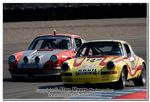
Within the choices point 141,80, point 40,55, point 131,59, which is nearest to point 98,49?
point 131,59

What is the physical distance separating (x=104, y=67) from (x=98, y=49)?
1150 mm

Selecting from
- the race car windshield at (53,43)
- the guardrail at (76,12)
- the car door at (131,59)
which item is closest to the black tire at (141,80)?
the car door at (131,59)

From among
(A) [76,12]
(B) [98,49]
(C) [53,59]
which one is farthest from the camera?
(A) [76,12]

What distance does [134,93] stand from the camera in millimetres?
10938

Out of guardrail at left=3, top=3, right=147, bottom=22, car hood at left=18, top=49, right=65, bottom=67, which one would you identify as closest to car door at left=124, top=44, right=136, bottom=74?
car hood at left=18, top=49, right=65, bottom=67

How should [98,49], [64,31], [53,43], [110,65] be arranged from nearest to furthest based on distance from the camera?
[110,65] < [98,49] < [53,43] < [64,31]

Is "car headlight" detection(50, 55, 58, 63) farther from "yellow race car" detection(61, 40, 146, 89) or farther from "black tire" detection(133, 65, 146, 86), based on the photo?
"black tire" detection(133, 65, 146, 86)

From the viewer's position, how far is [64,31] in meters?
33.8

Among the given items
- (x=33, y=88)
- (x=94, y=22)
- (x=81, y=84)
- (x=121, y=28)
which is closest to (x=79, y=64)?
(x=81, y=84)

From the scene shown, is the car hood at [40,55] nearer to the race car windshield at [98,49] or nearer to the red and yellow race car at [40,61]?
the red and yellow race car at [40,61]

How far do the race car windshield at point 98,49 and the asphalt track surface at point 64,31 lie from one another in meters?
0.81

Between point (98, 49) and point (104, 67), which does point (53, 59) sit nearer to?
point (98, 49)

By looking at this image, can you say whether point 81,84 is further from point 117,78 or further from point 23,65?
point 23,65

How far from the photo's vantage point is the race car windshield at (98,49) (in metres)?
12.1
